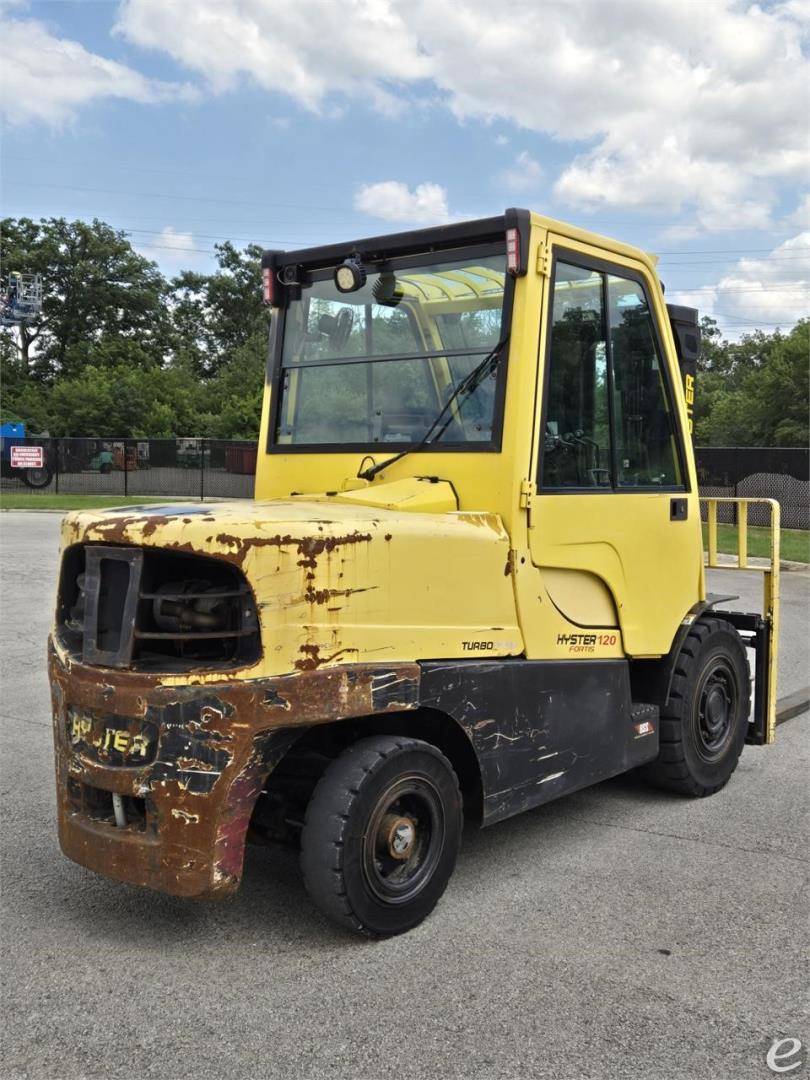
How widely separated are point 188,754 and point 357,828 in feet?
2.12

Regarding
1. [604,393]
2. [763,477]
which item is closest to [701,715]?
[604,393]

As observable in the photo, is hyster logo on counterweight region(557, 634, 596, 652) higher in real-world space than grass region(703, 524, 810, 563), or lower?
lower

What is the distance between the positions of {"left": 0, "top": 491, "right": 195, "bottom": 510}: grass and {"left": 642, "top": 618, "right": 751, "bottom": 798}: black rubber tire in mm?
22308

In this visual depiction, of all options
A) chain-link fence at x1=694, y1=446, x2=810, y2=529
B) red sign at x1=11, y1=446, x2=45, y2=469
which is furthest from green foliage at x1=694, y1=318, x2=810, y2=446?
red sign at x1=11, y1=446, x2=45, y2=469

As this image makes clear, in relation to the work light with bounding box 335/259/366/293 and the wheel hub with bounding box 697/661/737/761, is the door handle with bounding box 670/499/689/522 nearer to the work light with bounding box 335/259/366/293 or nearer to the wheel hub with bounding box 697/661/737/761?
the wheel hub with bounding box 697/661/737/761

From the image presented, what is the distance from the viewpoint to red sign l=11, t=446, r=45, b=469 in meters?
32.5

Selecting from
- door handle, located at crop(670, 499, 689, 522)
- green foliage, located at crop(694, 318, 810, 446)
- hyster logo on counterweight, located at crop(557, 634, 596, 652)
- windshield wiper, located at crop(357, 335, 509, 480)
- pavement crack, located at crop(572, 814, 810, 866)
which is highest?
green foliage, located at crop(694, 318, 810, 446)

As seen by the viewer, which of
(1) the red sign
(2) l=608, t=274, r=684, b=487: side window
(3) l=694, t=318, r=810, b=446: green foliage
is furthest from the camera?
(3) l=694, t=318, r=810, b=446: green foliage

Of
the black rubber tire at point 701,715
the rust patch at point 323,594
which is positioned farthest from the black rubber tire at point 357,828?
the black rubber tire at point 701,715

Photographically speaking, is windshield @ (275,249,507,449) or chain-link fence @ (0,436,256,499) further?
chain-link fence @ (0,436,256,499)

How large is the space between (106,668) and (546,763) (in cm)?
183

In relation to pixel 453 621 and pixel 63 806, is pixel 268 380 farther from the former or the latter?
pixel 63 806

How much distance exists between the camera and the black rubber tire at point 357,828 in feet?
11.1

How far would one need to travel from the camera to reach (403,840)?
3604 mm
